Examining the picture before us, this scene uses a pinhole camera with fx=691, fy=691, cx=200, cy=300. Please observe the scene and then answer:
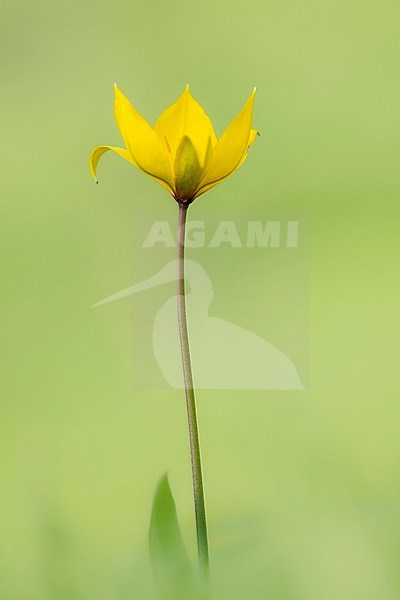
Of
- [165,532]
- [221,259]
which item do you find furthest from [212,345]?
[165,532]

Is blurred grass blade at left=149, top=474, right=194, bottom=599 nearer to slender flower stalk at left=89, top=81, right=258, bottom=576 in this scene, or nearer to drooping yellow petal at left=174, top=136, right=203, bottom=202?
slender flower stalk at left=89, top=81, right=258, bottom=576

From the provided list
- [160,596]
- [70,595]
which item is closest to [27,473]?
[70,595]

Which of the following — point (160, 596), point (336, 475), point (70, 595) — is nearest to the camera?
point (160, 596)

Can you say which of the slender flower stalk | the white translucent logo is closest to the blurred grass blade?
the slender flower stalk

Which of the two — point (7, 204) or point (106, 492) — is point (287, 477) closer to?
point (106, 492)

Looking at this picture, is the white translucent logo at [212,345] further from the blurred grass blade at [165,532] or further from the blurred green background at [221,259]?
the blurred grass blade at [165,532]
